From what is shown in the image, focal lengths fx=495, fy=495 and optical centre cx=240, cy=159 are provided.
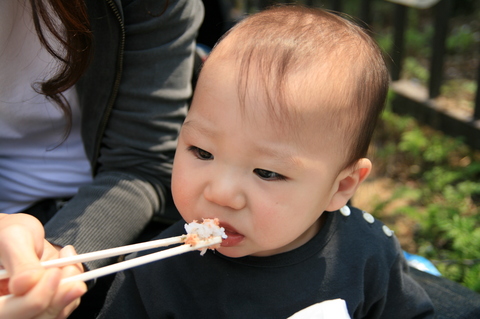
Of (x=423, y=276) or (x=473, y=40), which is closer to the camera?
(x=423, y=276)

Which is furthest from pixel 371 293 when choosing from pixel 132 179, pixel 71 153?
pixel 71 153

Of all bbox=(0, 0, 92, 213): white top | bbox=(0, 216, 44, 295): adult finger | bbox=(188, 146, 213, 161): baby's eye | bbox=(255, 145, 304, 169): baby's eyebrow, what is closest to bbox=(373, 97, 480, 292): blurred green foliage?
bbox=(255, 145, 304, 169): baby's eyebrow

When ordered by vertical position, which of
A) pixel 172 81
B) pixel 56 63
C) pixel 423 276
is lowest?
pixel 423 276

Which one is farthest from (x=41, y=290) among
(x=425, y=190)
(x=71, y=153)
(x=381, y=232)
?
(x=425, y=190)

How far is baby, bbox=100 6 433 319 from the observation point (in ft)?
3.91

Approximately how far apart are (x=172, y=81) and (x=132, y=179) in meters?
0.35

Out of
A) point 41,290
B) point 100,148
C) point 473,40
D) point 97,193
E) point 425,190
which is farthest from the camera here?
point 473,40

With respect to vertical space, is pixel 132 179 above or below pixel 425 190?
above

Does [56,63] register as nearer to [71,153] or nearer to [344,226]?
[71,153]

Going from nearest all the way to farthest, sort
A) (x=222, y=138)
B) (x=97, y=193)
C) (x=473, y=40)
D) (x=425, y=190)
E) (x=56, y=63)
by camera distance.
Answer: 1. (x=222, y=138)
2. (x=56, y=63)
3. (x=97, y=193)
4. (x=425, y=190)
5. (x=473, y=40)

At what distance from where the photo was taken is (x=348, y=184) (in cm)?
141

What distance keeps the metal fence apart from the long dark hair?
1838 millimetres

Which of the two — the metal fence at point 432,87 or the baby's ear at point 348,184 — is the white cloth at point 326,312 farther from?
the metal fence at point 432,87

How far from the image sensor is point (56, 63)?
143cm
